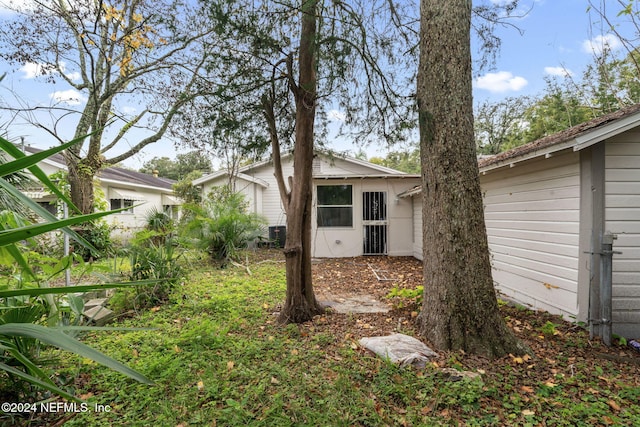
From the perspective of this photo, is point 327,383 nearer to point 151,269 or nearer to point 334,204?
point 151,269

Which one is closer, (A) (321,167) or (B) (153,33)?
(B) (153,33)

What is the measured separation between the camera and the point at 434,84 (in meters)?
3.48

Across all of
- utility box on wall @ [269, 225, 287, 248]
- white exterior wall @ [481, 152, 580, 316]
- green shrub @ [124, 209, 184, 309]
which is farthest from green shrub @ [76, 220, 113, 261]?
white exterior wall @ [481, 152, 580, 316]

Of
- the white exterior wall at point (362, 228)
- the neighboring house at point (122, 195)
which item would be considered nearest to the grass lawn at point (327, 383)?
the white exterior wall at point (362, 228)

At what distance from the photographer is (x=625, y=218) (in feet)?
12.4

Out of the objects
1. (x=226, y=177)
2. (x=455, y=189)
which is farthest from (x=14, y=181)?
(x=226, y=177)

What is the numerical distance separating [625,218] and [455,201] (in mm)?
2322

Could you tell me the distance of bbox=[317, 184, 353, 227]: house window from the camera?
1031cm

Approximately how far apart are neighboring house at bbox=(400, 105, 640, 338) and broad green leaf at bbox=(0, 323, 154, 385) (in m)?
4.62

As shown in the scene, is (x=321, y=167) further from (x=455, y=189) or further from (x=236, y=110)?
(x=455, y=189)

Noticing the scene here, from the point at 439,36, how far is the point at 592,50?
329 inches

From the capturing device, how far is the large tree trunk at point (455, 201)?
3.31 m

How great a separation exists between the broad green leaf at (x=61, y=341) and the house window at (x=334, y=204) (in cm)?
965

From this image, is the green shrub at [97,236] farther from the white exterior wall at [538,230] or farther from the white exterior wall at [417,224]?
the white exterior wall at [538,230]
